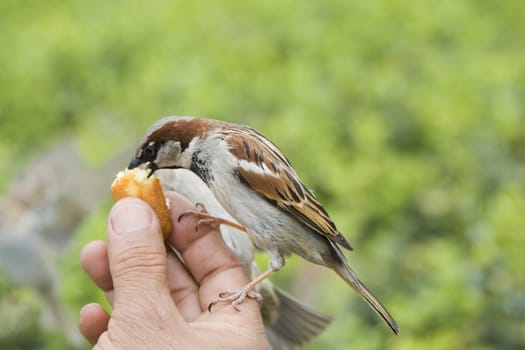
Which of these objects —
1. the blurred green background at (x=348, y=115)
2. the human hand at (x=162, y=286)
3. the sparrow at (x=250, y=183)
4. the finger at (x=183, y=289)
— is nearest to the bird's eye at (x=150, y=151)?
the sparrow at (x=250, y=183)

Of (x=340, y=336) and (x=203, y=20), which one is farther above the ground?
(x=203, y=20)

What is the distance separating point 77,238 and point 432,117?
1.86 metres

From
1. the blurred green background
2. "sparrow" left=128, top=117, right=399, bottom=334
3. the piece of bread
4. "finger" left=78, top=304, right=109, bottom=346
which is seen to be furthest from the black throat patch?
the blurred green background

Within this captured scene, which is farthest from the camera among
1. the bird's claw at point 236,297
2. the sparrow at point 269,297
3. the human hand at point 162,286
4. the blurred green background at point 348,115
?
the blurred green background at point 348,115

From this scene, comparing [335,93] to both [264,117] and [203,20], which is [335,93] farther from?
[203,20]

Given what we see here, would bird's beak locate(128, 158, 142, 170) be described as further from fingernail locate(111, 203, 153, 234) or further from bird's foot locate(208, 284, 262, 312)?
bird's foot locate(208, 284, 262, 312)

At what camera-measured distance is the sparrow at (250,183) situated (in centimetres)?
181

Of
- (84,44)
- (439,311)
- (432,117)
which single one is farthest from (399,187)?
(84,44)

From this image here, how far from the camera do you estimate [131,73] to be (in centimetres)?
463

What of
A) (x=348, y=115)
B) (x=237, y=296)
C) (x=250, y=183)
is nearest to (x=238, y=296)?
(x=237, y=296)

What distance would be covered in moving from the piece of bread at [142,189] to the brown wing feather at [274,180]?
20 cm

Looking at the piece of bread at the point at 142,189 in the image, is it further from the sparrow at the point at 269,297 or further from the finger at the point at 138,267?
the sparrow at the point at 269,297

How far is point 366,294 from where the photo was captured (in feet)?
5.99

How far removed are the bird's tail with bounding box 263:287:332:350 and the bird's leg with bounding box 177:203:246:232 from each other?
0.89ft
